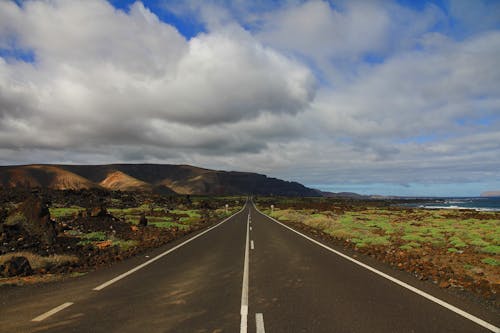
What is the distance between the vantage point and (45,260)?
11586 mm

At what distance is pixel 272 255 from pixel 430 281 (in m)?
6.16

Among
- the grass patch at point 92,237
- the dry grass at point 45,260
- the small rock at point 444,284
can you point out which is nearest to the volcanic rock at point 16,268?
the dry grass at point 45,260

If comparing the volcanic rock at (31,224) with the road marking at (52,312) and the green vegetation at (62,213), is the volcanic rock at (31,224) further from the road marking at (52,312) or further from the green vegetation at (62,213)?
the road marking at (52,312)

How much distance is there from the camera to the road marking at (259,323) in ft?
18.0

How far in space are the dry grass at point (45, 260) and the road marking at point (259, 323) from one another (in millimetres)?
8597

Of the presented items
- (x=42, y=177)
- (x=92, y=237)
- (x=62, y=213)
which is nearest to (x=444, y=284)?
(x=92, y=237)

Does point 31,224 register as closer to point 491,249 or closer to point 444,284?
point 444,284

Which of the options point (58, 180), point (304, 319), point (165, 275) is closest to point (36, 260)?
point (165, 275)

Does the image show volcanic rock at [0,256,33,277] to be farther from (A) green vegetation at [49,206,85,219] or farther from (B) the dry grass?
(A) green vegetation at [49,206,85,219]

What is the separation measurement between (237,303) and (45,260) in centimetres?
845

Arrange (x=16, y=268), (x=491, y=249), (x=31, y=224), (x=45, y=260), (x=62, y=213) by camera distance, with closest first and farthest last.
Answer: (x=16, y=268) → (x=45, y=260) → (x=491, y=249) → (x=31, y=224) → (x=62, y=213)

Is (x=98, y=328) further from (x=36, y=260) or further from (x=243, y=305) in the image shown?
(x=36, y=260)

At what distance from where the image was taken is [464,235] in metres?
21.0

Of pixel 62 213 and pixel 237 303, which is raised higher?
pixel 237 303
